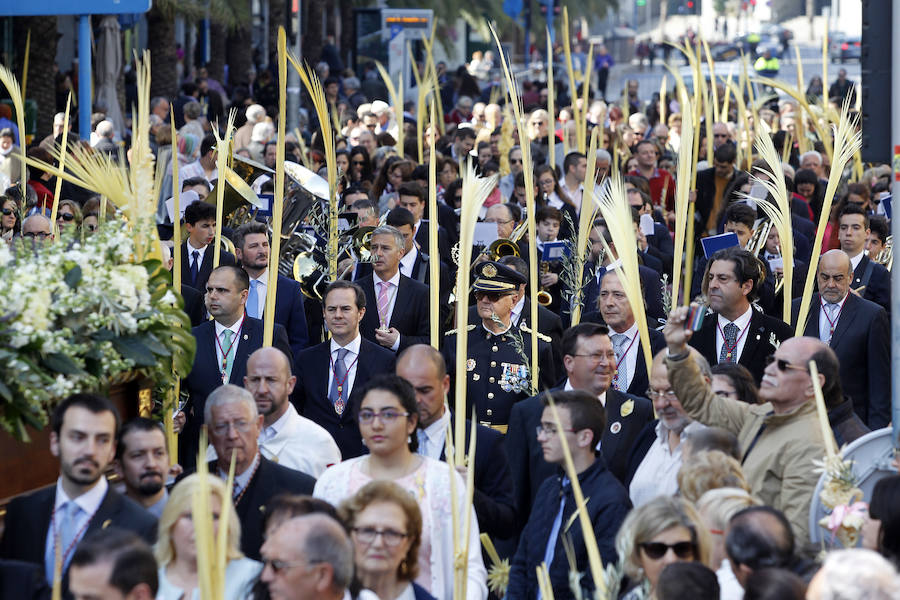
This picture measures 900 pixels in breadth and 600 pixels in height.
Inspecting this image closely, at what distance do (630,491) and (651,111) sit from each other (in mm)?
20545

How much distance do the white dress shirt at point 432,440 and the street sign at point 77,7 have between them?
6.73 meters

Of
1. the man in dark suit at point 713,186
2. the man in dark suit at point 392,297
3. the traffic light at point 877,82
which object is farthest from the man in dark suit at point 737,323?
the man in dark suit at point 713,186

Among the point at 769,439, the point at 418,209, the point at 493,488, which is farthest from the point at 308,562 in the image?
the point at 418,209

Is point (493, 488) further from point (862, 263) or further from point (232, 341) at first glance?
point (862, 263)

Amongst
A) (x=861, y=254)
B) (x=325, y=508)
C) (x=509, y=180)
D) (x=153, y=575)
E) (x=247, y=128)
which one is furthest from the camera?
(x=247, y=128)

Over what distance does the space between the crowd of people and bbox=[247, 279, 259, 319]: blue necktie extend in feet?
0.05

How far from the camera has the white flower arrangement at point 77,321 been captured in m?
5.26

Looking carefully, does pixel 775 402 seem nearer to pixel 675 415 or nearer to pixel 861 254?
pixel 675 415

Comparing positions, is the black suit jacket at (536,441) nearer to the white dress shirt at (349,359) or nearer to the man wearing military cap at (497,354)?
the man wearing military cap at (497,354)

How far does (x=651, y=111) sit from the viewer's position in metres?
26.4

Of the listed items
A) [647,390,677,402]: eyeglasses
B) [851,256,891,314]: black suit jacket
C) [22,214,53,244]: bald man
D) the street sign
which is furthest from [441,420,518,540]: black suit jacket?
the street sign

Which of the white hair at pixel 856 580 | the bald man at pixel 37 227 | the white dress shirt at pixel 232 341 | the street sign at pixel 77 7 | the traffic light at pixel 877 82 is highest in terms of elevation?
the street sign at pixel 77 7

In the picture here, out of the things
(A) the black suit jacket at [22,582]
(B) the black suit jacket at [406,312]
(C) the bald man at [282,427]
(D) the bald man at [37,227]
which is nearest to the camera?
(A) the black suit jacket at [22,582]

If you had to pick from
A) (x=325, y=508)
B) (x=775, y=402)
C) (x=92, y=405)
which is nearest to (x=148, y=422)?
(x=92, y=405)
